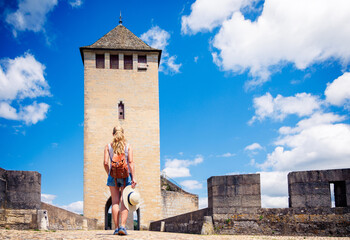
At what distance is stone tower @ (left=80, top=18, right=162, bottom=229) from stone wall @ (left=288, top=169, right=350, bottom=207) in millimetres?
14908

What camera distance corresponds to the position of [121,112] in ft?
73.8

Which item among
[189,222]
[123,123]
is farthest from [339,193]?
[123,123]

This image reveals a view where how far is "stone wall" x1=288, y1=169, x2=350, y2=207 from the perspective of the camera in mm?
7029

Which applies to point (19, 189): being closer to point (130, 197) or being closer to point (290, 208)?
point (130, 197)

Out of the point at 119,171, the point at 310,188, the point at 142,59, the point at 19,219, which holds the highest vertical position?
the point at 142,59

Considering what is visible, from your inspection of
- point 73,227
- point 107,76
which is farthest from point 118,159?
point 107,76

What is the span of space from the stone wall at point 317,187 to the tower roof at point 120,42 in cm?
1763

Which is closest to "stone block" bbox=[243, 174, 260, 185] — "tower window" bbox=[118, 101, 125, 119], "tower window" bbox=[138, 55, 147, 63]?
"tower window" bbox=[118, 101, 125, 119]

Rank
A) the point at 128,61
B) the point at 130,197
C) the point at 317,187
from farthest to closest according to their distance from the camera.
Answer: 1. the point at 128,61
2. the point at 317,187
3. the point at 130,197

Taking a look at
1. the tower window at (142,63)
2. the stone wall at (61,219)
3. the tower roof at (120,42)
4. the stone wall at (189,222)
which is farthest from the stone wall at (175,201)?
the stone wall at (61,219)

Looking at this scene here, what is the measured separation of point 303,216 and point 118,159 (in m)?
3.81

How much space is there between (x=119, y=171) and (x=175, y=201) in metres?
18.9

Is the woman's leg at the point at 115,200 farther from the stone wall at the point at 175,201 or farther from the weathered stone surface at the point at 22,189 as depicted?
the stone wall at the point at 175,201

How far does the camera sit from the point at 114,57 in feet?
76.6
